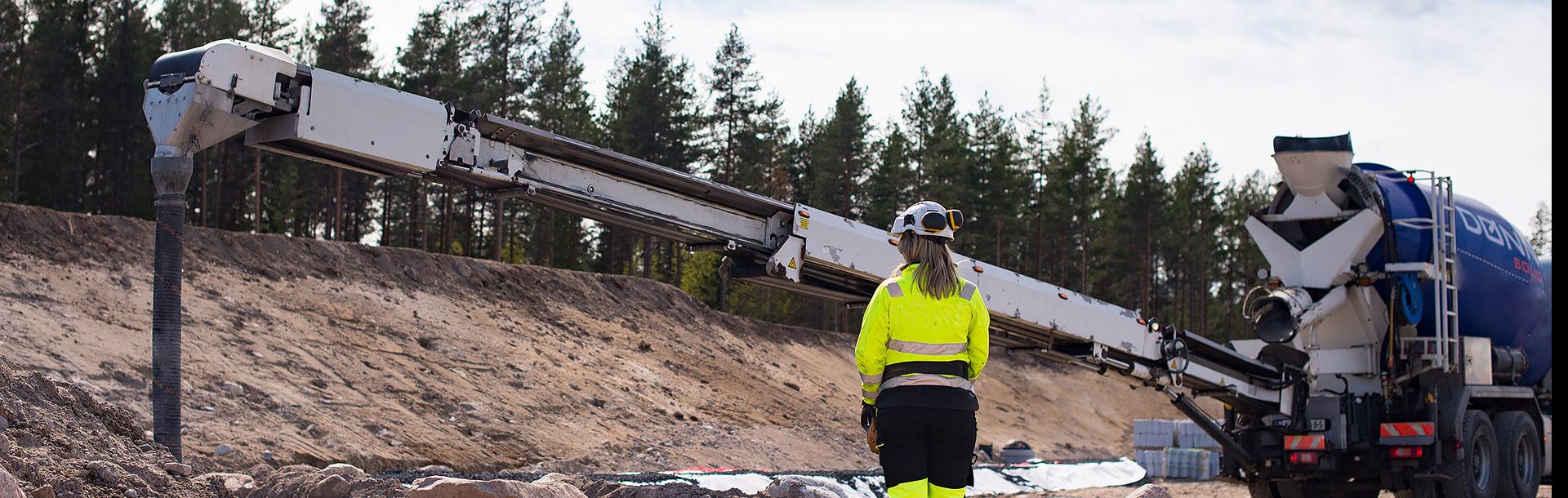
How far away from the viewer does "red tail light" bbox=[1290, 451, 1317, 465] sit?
12.9 metres

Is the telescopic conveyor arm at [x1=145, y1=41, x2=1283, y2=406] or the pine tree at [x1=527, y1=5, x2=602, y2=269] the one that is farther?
the pine tree at [x1=527, y1=5, x2=602, y2=269]

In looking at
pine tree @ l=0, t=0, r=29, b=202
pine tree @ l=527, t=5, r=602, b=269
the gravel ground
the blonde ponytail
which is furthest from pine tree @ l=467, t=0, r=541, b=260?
the blonde ponytail

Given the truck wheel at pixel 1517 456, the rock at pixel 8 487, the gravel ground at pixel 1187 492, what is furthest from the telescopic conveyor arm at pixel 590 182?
the gravel ground at pixel 1187 492

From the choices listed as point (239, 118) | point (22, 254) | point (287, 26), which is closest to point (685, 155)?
point (287, 26)

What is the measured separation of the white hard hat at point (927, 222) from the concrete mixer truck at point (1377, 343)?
823 cm

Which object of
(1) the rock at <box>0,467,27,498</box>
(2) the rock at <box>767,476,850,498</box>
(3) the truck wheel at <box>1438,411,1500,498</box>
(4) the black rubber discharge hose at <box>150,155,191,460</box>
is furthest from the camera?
(3) the truck wheel at <box>1438,411,1500,498</box>

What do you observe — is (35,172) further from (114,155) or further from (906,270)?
(906,270)

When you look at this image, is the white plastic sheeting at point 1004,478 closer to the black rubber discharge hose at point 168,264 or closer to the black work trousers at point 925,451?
the black rubber discharge hose at point 168,264

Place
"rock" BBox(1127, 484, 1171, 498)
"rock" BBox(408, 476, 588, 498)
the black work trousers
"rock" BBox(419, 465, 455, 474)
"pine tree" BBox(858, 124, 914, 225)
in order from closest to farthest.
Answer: the black work trousers → "rock" BBox(408, 476, 588, 498) → "rock" BBox(1127, 484, 1171, 498) → "rock" BBox(419, 465, 455, 474) → "pine tree" BBox(858, 124, 914, 225)

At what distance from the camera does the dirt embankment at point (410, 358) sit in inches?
694

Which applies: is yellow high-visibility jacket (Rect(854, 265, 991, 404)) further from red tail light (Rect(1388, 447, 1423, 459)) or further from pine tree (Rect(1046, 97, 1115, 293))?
pine tree (Rect(1046, 97, 1115, 293))

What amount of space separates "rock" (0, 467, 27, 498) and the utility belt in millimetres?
4321

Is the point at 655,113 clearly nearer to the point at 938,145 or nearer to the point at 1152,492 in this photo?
the point at 938,145

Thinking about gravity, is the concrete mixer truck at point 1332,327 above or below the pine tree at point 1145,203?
below
